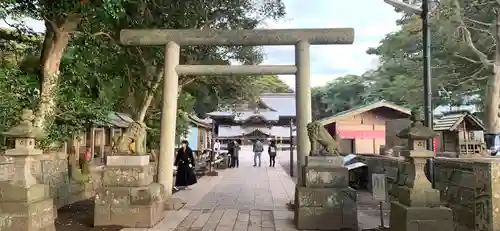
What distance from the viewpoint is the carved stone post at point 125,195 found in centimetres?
794

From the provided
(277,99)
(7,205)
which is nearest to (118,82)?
(7,205)

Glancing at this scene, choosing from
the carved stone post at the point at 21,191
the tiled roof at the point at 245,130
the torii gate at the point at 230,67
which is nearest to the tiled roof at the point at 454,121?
the torii gate at the point at 230,67

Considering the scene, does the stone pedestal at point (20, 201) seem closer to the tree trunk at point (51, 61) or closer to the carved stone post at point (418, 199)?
the tree trunk at point (51, 61)

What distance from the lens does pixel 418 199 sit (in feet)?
19.8

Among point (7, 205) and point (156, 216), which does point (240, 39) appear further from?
point (7, 205)

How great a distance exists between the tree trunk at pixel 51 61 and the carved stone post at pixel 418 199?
7.11 m

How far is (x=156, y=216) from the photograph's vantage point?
8.40 meters

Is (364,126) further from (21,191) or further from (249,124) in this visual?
(21,191)

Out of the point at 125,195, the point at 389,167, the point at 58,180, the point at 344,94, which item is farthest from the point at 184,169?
the point at 344,94

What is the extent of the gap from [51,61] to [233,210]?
522 cm

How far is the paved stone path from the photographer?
801 cm

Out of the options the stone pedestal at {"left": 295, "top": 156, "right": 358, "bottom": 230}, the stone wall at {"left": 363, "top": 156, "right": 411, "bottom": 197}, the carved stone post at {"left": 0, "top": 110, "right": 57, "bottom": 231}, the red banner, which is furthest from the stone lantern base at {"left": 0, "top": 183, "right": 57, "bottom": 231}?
the red banner

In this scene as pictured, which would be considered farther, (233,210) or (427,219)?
(233,210)

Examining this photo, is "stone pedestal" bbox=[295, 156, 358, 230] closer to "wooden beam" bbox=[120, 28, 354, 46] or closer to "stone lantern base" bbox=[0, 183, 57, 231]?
"wooden beam" bbox=[120, 28, 354, 46]
